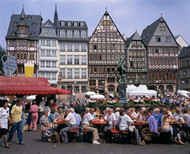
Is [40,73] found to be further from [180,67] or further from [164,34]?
[180,67]

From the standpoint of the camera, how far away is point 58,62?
154 feet

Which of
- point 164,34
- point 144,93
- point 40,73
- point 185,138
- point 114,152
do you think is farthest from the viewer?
point 164,34

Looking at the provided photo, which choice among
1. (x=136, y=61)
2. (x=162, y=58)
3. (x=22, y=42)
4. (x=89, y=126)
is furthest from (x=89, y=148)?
(x=162, y=58)

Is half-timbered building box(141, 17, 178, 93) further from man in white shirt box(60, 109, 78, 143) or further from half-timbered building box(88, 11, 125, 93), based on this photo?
man in white shirt box(60, 109, 78, 143)

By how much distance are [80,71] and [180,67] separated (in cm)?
2338

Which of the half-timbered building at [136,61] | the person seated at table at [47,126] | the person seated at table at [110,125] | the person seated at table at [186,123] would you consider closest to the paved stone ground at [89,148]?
the person seated at table at [47,126]

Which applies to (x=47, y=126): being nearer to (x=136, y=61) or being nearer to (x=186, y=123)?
(x=186, y=123)

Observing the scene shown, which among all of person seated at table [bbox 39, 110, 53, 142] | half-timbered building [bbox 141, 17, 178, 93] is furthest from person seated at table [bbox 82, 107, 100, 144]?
half-timbered building [bbox 141, 17, 178, 93]

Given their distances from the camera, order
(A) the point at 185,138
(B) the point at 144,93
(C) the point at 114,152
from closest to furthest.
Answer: (C) the point at 114,152 → (A) the point at 185,138 → (B) the point at 144,93

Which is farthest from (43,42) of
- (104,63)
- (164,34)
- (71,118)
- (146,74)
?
(71,118)

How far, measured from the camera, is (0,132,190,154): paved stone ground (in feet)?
25.3

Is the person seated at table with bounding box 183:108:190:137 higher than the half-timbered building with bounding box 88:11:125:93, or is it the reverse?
the half-timbered building with bounding box 88:11:125:93

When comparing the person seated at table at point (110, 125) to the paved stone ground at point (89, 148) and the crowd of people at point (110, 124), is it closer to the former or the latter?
the crowd of people at point (110, 124)

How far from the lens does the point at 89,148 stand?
8.27m
